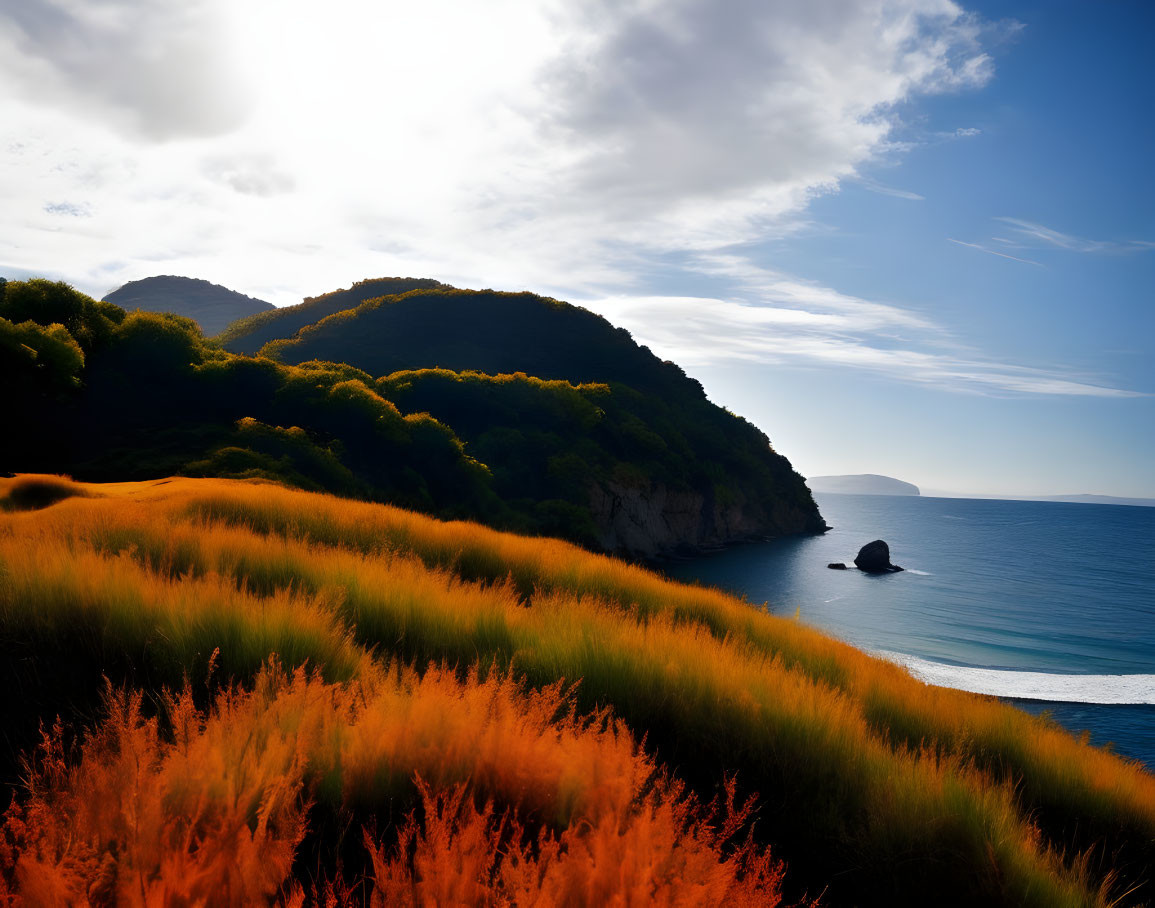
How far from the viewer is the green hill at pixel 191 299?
16475 cm

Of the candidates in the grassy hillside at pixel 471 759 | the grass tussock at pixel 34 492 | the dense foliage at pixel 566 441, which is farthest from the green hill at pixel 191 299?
the grassy hillside at pixel 471 759

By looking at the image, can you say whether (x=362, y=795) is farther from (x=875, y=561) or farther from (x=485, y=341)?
(x=485, y=341)

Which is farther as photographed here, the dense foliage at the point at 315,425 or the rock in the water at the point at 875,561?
the rock in the water at the point at 875,561

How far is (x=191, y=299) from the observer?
173 meters

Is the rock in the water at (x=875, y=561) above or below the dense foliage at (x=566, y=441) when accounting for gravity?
below

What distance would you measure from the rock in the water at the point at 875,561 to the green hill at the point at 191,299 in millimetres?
162398

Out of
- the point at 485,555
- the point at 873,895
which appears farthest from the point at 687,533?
the point at 873,895

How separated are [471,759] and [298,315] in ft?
370

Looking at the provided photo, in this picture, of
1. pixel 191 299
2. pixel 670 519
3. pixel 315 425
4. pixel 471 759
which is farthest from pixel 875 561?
pixel 191 299

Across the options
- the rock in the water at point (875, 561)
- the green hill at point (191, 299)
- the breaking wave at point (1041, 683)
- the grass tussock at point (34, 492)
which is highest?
the green hill at point (191, 299)

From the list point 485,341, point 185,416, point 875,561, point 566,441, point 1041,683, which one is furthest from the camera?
point 485,341

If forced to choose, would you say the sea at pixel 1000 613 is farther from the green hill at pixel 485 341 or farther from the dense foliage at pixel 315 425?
the green hill at pixel 485 341

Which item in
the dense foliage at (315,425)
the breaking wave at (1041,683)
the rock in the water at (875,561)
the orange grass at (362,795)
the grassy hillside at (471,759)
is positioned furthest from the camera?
the rock in the water at (875,561)

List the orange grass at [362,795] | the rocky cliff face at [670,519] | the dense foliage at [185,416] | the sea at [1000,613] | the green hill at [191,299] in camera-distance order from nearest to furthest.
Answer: the orange grass at [362,795] < the dense foliage at [185,416] < the sea at [1000,613] < the rocky cliff face at [670,519] < the green hill at [191,299]
